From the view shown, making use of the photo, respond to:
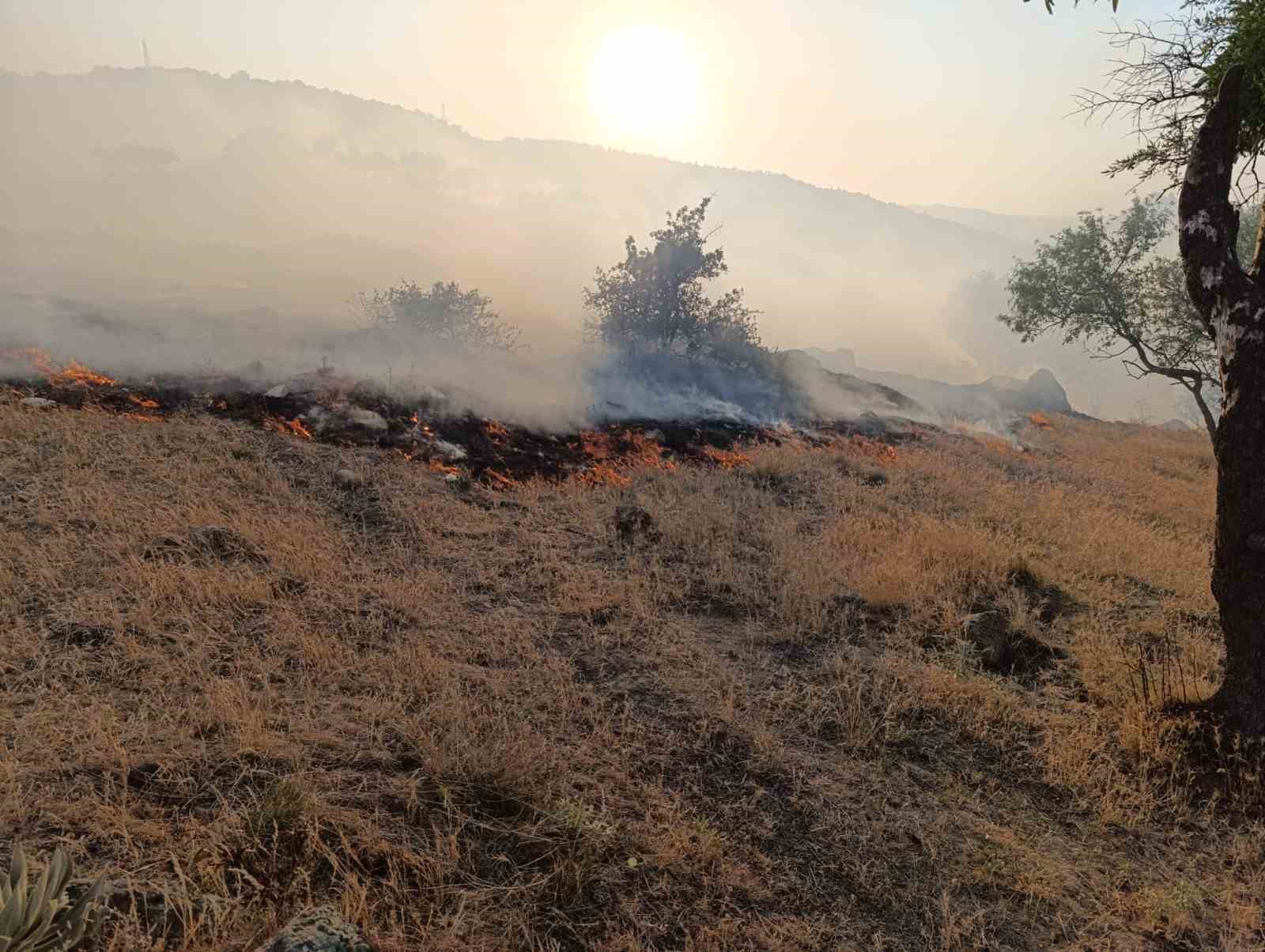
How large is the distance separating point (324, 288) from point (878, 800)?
3445 centimetres

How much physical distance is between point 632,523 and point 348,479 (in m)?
4.14

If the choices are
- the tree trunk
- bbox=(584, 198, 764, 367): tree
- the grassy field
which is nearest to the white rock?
the grassy field

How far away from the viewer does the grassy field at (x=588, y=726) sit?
3.20m

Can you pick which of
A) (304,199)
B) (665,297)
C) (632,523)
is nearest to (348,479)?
(632,523)

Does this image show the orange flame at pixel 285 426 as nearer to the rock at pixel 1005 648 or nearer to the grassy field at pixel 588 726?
the grassy field at pixel 588 726

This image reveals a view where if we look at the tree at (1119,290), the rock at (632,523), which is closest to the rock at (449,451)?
the rock at (632,523)

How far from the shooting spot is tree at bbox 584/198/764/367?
2350 cm

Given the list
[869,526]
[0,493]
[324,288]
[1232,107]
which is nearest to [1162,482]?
[869,526]

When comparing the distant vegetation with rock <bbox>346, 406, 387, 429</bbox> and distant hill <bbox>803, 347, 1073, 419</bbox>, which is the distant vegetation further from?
rock <bbox>346, 406, 387, 429</bbox>

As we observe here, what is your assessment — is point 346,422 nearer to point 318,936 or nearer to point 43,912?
point 43,912

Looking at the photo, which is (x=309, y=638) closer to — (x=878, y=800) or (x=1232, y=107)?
(x=878, y=800)

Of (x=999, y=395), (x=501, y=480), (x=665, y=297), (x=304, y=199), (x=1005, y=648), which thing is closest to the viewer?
(x=1005, y=648)

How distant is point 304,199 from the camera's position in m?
73.4

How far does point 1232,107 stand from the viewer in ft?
16.0
